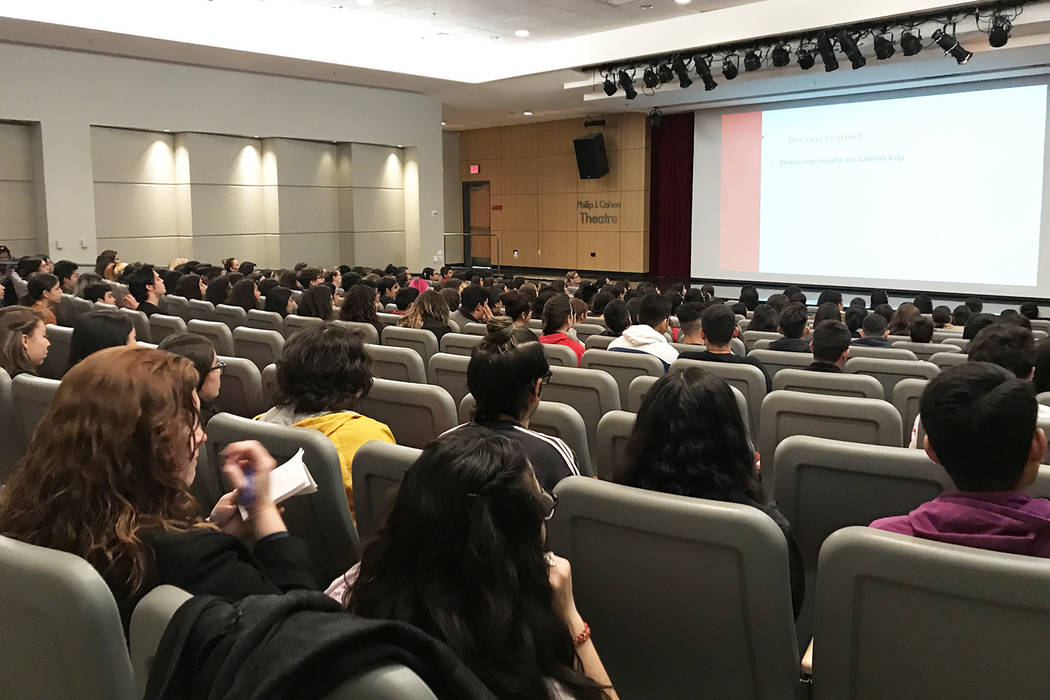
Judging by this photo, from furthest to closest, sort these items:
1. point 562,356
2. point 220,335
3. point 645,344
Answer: point 220,335
point 645,344
point 562,356

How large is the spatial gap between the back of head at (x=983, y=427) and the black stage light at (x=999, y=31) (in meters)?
9.17

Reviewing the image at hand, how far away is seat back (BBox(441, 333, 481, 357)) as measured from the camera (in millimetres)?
5121

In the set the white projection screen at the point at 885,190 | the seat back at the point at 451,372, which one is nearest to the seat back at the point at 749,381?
the seat back at the point at 451,372

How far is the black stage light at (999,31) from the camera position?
9.26 metres

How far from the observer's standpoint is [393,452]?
7.34 ft

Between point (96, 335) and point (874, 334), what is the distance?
5.06m

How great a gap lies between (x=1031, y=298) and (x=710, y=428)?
1305 cm

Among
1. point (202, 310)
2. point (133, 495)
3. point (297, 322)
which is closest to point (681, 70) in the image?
point (202, 310)

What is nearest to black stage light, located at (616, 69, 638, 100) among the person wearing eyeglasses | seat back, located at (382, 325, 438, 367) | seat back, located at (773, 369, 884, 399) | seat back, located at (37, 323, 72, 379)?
seat back, located at (382, 325, 438, 367)

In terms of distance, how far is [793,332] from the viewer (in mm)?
5648

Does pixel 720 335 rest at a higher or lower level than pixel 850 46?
lower

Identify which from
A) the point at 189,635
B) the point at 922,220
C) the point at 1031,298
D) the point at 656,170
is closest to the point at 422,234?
the point at 656,170

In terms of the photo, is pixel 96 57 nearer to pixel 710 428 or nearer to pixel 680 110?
pixel 680 110

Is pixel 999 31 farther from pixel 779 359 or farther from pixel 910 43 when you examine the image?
pixel 779 359
